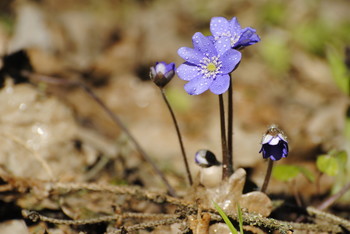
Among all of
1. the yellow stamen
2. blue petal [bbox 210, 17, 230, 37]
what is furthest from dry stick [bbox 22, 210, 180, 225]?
blue petal [bbox 210, 17, 230, 37]

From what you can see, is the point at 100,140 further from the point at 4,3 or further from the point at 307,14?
the point at 307,14

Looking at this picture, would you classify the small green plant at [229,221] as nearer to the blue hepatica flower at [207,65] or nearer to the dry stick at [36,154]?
the blue hepatica flower at [207,65]

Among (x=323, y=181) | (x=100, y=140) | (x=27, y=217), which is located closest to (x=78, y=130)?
(x=100, y=140)

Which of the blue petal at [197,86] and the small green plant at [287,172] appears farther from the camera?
→ the small green plant at [287,172]

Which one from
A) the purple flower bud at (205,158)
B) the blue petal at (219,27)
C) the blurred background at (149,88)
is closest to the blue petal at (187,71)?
the blue petal at (219,27)

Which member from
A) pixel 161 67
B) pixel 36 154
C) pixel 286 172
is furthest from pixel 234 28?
pixel 36 154

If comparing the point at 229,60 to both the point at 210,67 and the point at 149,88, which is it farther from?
the point at 149,88

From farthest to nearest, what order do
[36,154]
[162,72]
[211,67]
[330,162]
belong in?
[36,154] → [330,162] → [162,72] → [211,67]
